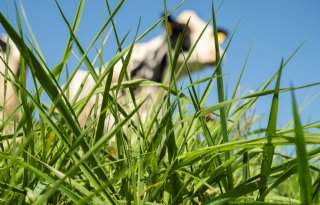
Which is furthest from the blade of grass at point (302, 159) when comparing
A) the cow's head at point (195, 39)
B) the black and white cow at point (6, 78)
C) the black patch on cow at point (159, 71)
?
the cow's head at point (195, 39)

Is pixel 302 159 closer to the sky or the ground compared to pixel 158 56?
closer to the ground

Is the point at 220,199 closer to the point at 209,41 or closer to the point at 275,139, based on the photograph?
the point at 275,139

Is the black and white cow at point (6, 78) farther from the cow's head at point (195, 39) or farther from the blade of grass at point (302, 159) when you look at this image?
the cow's head at point (195, 39)

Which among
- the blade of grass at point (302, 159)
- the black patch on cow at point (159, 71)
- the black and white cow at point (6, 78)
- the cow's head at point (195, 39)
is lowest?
the blade of grass at point (302, 159)

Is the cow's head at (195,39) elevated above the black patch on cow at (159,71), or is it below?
above

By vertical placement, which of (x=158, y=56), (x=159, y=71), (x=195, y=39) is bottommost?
(x=159, y=71)

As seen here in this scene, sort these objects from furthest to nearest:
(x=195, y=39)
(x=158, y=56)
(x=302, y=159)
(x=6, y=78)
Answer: (x=195, y=39), (x=158, y=56), (x=6, y=78), (x=302, y=159)

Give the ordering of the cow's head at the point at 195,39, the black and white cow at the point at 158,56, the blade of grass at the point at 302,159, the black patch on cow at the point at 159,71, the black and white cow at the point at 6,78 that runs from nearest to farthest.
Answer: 1. the blade of grass at the point at 302,159
2. the black and white cow at the point at 6,78
3. the black and white cow at the point at 158,56
4. the black patch on cow at the point at 159,71
5. the cow's head at the point at 195,39

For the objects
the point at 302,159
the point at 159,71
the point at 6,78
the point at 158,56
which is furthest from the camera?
the point at 158,56

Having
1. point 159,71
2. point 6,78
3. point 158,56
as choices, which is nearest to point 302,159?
point 6,78

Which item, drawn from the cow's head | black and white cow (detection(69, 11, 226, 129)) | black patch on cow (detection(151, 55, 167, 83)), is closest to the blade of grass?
A: black and white cow (detection(69, 11, 226, 129))

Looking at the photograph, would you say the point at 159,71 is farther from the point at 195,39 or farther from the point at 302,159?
the point at 302,159

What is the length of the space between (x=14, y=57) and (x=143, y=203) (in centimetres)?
181

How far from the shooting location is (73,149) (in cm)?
21
